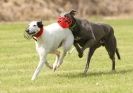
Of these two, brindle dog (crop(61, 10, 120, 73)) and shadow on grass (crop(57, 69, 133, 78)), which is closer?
brindle dog (crop(61, 10, 120, 73))

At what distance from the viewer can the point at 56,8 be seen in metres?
49.0

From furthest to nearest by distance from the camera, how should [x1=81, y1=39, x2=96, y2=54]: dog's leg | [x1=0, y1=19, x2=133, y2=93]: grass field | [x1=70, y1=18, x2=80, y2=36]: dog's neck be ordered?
[x1=81, y1=39, x2=96, y2=54]: dog's leg, [x1=70, y1=18, x2=80, y2=36]: dog's neck, [x1=0, y1=19, x2=133, y2=93]: grass field

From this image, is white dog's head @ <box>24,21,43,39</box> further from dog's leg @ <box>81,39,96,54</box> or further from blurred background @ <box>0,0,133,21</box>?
blurred background @ <box>0,0,133,21</box>

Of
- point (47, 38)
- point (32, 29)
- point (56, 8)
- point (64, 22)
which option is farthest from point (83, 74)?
point (56, 8)

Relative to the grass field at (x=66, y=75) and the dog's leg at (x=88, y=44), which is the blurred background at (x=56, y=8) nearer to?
the grass field at (x=66, y=75)

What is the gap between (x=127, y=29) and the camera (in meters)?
34.8

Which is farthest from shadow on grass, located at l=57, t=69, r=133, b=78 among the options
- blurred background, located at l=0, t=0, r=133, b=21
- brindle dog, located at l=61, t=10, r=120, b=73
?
blurred background, located at l=0, t=0, r=133, b=21

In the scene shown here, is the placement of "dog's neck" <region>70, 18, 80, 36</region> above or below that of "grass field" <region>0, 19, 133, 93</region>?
above

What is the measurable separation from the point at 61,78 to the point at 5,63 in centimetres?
410

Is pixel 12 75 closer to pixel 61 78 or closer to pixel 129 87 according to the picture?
pixel 61 78

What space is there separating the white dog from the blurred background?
2906 cm

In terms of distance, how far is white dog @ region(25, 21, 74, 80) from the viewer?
14031 millimetres

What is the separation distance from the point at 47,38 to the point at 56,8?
114 ft

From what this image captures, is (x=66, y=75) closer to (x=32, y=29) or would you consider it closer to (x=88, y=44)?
(x=88, y=44)
